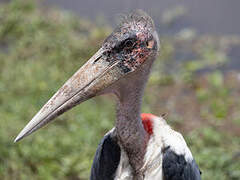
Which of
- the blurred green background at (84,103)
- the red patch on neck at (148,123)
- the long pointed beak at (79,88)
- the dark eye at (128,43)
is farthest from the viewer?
the blurred green background at (84,103)

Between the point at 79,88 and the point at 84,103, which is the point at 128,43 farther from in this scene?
the point at 84,103

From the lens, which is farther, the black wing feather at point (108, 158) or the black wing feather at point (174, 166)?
the black wing feather at point (108, 158)

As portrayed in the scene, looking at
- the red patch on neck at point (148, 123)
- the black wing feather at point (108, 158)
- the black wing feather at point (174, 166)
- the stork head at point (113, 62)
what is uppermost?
the stork head at point (113, 62)

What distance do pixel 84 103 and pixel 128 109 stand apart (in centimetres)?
243

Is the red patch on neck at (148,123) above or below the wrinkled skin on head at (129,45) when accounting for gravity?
below

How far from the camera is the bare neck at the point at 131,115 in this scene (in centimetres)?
189

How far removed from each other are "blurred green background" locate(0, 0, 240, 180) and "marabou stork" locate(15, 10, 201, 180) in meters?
0.39

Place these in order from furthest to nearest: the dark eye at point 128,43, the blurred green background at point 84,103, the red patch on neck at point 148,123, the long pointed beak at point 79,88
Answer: the blurred green background at point 84,103 < the red patch on neck at point 148,123 < the dark eye at point 128,43 < the long pointed beak at point 79,88

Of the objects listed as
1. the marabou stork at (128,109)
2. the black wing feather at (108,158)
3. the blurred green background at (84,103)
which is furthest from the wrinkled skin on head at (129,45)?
the black wing feather at (108,158)

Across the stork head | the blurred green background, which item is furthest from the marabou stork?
the blurred green background

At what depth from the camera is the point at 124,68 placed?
1810 mm

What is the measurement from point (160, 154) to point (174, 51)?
13.5 feet

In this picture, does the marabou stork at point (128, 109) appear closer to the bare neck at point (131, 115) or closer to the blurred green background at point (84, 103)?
the bare neck at point (131, 115)

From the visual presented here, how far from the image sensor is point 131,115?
1.89 meters
